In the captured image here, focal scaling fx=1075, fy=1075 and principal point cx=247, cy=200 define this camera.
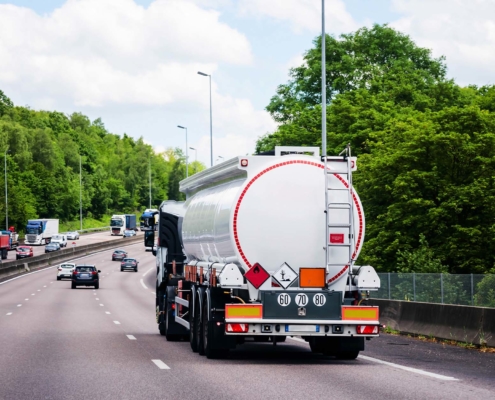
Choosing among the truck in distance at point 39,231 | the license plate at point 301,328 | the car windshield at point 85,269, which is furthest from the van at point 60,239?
the license plate at point 301,328

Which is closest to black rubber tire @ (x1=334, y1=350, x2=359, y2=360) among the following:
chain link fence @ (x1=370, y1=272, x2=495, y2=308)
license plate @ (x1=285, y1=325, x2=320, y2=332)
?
license plate @ (x1=285, y1=325, x2=320, y2=332)

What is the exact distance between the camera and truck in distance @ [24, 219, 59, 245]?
135 m

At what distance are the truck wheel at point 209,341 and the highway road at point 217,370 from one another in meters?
0.24

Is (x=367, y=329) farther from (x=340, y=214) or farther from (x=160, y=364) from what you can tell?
(x=160, y=364)

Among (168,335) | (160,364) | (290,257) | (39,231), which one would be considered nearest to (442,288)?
(168,335)

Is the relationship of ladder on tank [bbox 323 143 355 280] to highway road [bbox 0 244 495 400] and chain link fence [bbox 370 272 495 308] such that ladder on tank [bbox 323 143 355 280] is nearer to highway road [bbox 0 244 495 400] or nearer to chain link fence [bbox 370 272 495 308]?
highway road [bbox 0 244 495 400]

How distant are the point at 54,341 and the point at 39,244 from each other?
389 ft

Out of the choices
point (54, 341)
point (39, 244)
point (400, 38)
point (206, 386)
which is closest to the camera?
point (206, 386)

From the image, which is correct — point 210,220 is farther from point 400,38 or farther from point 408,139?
point 400,38

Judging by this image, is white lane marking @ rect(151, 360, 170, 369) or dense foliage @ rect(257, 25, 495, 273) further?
dense foliage @ rect(257, 25, 495, 273)

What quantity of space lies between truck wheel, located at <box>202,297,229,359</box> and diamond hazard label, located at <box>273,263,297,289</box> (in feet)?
4.70

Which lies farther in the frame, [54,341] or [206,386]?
[54,341]

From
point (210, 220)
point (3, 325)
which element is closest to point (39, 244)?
point (3, 325)

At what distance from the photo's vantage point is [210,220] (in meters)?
18.6
